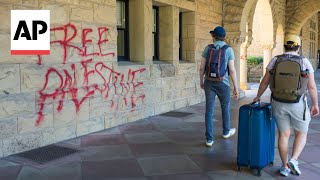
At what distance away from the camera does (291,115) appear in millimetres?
4168

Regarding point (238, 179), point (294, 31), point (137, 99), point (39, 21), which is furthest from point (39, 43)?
point (294, 31)

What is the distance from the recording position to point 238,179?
4.17 m

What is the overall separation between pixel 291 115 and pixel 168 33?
5.20m

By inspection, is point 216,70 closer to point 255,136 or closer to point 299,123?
point 255,136

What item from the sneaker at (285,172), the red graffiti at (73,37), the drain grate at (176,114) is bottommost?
the sneaker at (285,172)

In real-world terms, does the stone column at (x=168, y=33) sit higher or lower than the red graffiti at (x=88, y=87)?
higher

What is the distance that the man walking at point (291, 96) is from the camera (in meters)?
4.08

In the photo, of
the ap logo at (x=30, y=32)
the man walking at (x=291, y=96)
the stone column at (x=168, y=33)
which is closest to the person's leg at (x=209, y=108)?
the man walking at (x=291, y=96)

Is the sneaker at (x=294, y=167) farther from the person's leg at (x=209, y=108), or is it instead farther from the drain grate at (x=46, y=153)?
the drain grate at (x=46, y=153)

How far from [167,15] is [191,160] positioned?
4.79 metres

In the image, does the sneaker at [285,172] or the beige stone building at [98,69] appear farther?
the beige stone building at [98,69]

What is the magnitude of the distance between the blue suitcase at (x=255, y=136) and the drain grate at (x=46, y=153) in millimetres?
2367

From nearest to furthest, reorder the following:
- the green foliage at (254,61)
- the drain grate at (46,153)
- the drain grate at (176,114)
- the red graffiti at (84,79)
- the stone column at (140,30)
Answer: the drain grate at (46,153) < the red graffiti at (84,79) < the stone column at (140,30) < the drain grate at (176,114) < the green foliage at (254,61)

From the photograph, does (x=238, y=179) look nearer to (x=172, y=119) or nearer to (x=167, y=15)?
(x=172, y=119)
